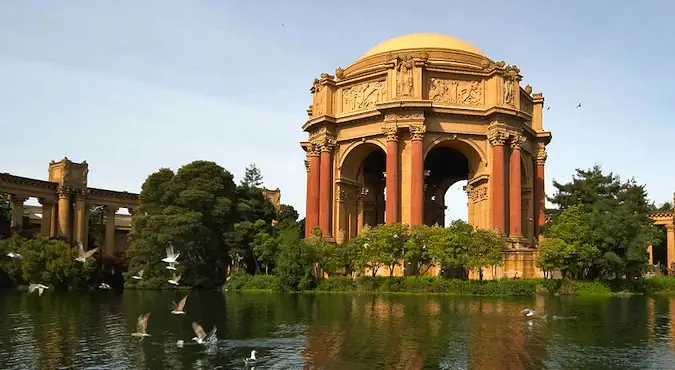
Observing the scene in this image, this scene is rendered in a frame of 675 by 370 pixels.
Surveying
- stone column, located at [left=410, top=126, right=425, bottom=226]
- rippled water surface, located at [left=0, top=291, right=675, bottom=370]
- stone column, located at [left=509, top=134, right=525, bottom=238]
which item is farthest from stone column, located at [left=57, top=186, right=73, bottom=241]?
stone column, located at [left=509, top=134, right=525, bottom=238]

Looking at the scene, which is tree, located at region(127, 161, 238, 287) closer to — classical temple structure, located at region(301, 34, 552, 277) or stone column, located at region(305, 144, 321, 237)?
stone column, located at region(305, 144, 321, 237)

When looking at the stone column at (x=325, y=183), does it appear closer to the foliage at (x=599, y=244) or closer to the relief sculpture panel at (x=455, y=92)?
the relief sculpture panel at (x=455, y=92)

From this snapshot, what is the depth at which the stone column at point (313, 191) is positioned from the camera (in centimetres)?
5812

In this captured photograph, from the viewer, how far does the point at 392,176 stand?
52.4 meters

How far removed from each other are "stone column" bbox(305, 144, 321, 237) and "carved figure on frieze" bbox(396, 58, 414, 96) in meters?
9.91

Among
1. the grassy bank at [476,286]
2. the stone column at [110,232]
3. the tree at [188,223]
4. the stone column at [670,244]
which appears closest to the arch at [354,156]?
the tree at [188,223]

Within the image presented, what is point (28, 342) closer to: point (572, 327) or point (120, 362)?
point (120, 362)

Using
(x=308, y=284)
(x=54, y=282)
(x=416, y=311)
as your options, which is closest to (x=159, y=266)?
(x=54, y=282)

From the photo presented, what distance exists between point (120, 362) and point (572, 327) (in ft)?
47.8

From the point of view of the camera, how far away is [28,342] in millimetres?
19031

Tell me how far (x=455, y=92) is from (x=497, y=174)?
24.1ft

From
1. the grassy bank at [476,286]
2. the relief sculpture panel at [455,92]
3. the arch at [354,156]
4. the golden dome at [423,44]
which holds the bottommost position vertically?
the grassy bank at [476,286]

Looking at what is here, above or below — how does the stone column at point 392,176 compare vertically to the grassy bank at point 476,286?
above

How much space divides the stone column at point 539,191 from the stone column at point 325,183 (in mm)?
18677
